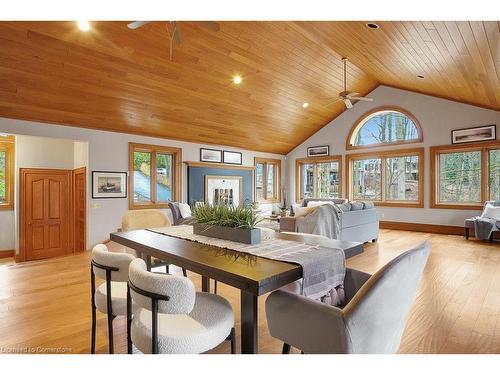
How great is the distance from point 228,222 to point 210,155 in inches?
244

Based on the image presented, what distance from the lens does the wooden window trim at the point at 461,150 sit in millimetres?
6730

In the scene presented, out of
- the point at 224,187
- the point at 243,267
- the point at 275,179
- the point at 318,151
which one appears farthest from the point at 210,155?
the point at 243,267

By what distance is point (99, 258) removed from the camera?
66.4 inches

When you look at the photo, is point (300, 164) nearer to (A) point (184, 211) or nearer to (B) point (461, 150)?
(B) point (461, 150)

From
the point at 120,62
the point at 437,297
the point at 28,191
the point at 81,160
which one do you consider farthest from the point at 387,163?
the point at 28,191

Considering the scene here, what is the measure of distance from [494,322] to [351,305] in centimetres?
221

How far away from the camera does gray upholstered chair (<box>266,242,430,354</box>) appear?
1229 millimetres

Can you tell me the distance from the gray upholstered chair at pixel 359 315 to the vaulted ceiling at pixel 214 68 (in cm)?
312

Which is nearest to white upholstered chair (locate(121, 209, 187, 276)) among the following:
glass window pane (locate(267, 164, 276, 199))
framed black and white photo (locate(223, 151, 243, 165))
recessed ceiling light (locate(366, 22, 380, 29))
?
recessed ceiling light (locate(366, 22, 380, 29))

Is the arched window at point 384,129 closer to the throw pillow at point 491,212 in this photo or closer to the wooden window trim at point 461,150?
the wooden window trim at point 461,150

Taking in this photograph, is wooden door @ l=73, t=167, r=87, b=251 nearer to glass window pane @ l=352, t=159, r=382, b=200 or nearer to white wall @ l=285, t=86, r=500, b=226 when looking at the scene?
white wall @ l=285, t=86, r=500, b=226

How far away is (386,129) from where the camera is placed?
8266 mm

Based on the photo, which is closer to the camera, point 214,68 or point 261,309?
point 261,309
